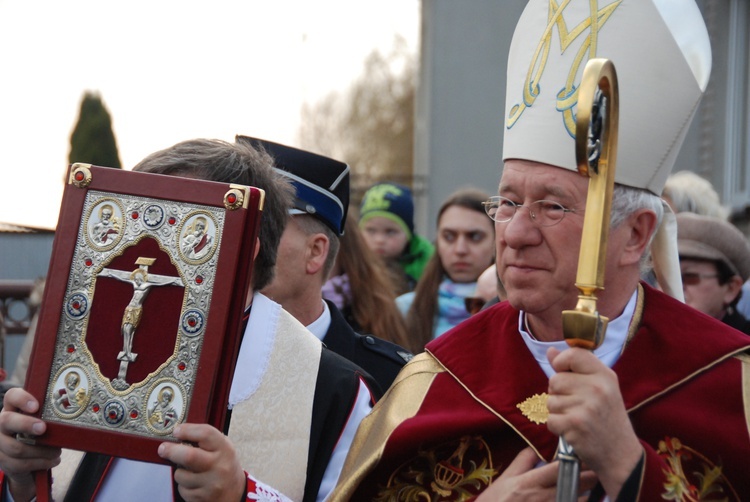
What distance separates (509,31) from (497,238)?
42.7 ft

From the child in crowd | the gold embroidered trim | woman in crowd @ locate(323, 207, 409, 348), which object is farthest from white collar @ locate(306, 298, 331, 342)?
the child in crowd

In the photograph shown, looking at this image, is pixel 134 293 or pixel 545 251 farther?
pixel 545 251

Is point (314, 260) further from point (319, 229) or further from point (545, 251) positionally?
point (545, 251)

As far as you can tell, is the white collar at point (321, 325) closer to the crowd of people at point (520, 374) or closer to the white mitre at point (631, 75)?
the crowd of people at point (520, 374)

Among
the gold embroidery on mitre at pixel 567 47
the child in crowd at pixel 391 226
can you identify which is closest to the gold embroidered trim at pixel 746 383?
the gold embroidery on mitre at pixel 567 47

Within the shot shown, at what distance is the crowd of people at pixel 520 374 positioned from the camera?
2688 mm

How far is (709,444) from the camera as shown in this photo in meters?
2.74

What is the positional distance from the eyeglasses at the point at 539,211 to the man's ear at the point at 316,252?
1561 millimetres

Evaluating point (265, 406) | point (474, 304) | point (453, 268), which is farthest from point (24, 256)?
point (265, 406)

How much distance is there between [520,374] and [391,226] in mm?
4483

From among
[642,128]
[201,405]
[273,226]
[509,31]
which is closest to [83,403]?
[201,405]

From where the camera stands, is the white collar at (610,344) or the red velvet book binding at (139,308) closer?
the red velvet book binding at (139,308)

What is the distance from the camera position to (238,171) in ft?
9.97

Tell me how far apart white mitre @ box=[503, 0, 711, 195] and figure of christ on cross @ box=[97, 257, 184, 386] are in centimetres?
103
